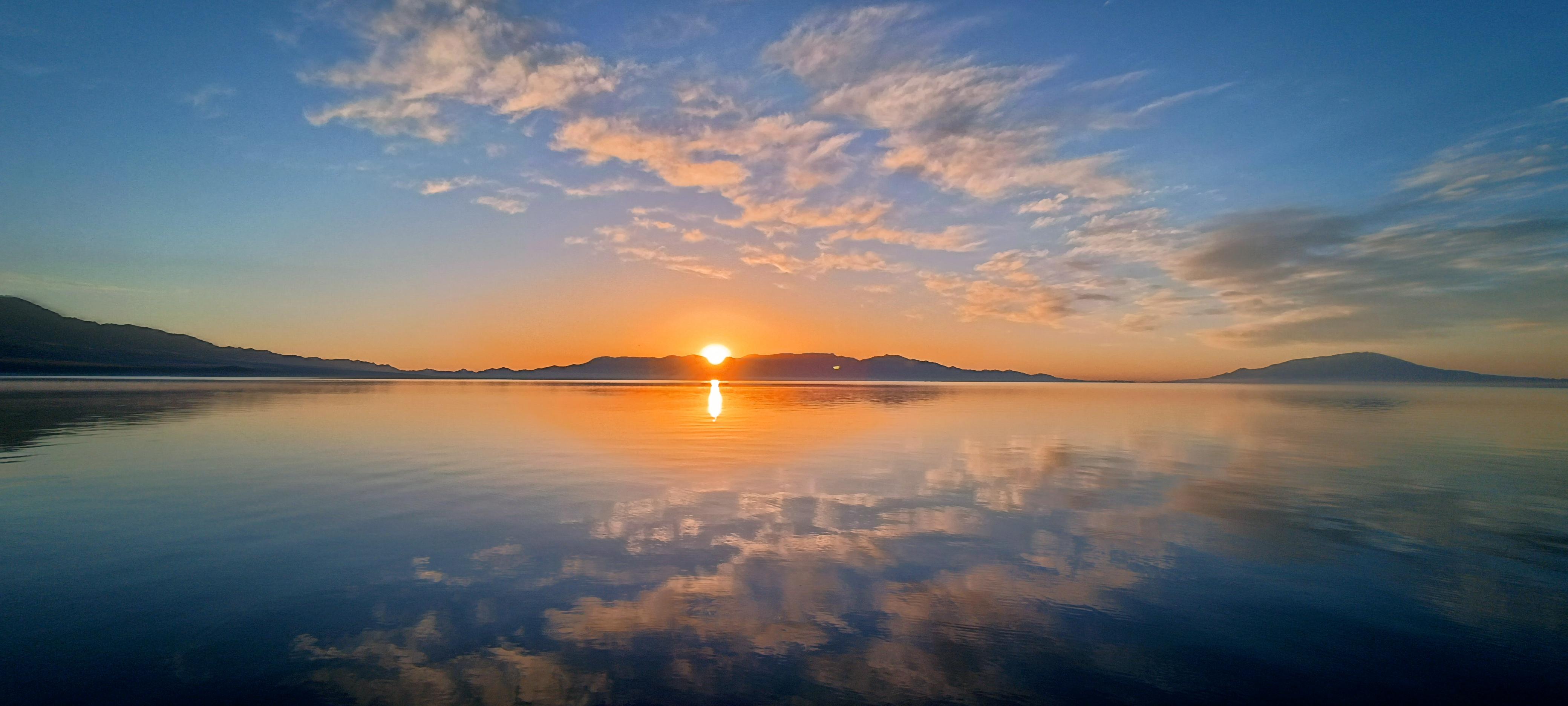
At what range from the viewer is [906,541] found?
11.1 meters

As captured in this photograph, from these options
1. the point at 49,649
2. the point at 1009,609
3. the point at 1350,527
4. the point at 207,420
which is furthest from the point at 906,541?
the point at 207,420

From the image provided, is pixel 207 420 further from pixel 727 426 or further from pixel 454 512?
pixel 454 512

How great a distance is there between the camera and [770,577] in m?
9.12

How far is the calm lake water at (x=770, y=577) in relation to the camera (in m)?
6.20

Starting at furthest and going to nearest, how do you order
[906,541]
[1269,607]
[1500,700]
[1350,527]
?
1. [1350,527]
2. [906,541]
3. [1269,607]
4. [1500,700]

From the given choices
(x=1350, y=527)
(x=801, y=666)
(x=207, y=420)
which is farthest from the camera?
(x=207, y=420)

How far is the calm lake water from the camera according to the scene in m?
6.20

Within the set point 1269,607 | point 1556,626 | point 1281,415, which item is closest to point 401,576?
point 1269,607

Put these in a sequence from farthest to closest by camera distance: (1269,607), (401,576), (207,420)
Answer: (207,420) → (401,576) → (1269,607)

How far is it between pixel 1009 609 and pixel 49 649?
1023 cm

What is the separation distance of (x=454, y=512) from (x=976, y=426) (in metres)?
26.4

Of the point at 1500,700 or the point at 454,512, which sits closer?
the point at 1500,700

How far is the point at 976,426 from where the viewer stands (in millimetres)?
33656

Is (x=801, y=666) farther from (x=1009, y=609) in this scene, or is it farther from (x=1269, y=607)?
(x=1269, y=607)
